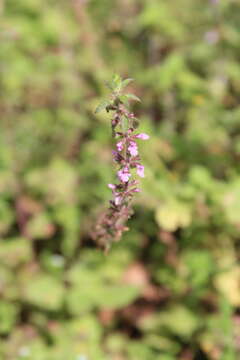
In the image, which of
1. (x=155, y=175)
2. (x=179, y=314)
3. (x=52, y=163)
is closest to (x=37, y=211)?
(x=52, y=163)

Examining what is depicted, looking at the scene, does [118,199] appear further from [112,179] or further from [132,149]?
[112,179]

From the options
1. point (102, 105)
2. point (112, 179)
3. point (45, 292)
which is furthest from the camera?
point (112, 179)

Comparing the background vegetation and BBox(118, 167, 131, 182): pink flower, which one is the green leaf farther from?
BBox(118, 167, 131, 182): pink flower

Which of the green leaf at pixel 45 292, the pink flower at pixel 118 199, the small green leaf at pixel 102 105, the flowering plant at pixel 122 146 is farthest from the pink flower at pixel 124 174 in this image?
the green leaf at pixel 45 292

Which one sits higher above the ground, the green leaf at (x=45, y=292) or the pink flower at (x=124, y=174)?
the green leaf at (x=45, y=292)

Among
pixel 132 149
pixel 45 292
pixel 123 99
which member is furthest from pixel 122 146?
pixel 45 292

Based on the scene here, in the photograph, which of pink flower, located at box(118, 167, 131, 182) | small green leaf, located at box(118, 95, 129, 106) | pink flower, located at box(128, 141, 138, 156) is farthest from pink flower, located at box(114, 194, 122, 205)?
small green leaf, located at box(118, 95, 129, 106)

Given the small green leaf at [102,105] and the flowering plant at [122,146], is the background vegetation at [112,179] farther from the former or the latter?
the small green leaf at [102,105]

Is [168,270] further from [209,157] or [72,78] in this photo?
[72,78]

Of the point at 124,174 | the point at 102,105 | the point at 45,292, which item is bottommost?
the point at 124,174
